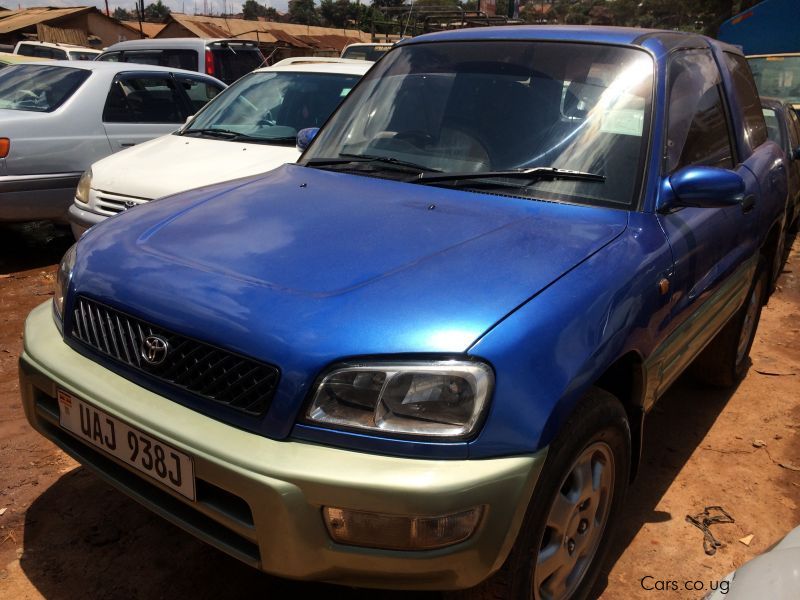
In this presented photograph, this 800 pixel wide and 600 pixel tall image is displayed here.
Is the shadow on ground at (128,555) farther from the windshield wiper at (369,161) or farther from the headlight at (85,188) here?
the headlight at (85,188)

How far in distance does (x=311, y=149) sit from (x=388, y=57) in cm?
62

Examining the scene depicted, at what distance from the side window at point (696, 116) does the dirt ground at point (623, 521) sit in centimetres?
132

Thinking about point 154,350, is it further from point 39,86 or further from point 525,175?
point 39,86

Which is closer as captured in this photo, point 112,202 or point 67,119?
point 112,202

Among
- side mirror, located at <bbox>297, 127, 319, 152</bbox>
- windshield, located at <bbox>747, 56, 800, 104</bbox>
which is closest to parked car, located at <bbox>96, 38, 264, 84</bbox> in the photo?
side mirror, located at <bbox>297, 127, 319, 152</bbox>

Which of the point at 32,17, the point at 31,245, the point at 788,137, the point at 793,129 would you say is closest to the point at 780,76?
the point at 793,129

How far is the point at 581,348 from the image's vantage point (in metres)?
1.83

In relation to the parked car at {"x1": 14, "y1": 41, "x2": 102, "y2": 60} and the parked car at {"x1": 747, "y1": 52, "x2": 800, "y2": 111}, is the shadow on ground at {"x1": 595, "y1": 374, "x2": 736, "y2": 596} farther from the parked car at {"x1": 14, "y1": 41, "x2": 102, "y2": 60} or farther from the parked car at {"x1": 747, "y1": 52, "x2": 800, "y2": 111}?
the parked car at {"x1": 14, "y1": 41, "x2": 102, "y2": 60}

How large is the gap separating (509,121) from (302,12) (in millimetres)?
80007

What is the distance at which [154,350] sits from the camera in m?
1.90

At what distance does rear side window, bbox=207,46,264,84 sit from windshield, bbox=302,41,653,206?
7943 mm

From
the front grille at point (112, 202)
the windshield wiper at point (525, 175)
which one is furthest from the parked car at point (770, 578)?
the front grille at point (112, 202)

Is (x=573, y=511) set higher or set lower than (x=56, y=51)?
lower

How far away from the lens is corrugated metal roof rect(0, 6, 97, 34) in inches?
1036
